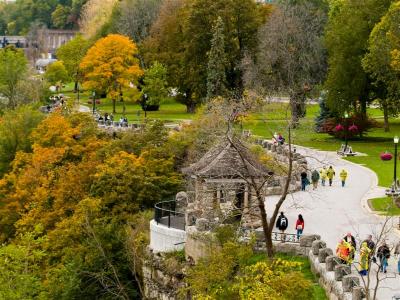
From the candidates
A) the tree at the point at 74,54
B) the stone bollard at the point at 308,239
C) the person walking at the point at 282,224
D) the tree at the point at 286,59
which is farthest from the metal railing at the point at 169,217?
the tree at the point at 74,54

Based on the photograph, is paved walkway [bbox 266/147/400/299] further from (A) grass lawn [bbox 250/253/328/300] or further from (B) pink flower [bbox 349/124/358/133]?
(B) pink flower [bbox 349/124/358/133]

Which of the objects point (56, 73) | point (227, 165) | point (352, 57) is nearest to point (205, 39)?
point (352, 57)

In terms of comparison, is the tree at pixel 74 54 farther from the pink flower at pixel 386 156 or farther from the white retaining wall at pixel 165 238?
the white retaining wall at pixel 165 238

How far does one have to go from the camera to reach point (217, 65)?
3012 inches

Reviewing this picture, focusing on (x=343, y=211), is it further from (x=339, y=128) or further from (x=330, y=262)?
(x=339, y=128)

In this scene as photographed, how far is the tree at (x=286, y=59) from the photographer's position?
7456 cm

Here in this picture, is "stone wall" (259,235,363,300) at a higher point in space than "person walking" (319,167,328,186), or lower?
lower

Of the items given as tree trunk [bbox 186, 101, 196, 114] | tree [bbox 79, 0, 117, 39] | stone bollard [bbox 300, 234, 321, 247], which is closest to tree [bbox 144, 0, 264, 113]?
tree trunk [bbox 186, 101, 196, 114]

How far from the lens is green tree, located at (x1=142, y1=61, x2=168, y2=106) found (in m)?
83.7

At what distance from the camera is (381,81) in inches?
2557

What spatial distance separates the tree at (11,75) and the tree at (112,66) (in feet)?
31.2

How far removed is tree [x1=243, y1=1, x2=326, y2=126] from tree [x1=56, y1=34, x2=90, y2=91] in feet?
122

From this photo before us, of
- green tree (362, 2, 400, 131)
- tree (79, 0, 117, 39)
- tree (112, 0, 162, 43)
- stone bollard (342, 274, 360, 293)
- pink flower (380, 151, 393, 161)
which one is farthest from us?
tree (79, 0, 117, 39)

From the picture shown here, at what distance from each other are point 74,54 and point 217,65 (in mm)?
45346
